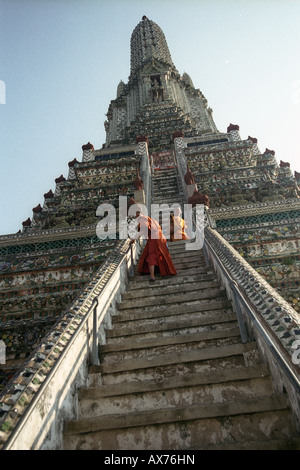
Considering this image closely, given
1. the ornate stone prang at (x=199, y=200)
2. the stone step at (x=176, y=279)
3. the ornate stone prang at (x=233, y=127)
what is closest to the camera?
the stone step at (x=176, y=279)

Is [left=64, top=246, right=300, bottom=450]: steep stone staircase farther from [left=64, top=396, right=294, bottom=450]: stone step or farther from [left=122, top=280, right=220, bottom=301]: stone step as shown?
[left=122, top=280, right=220, bottom=301]: stone step

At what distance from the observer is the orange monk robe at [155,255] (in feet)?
20.5

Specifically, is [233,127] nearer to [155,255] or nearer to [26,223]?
[26,223]

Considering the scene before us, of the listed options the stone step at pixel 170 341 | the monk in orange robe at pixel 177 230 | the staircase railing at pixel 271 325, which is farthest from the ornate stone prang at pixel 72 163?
the stone step at pixel 170 341

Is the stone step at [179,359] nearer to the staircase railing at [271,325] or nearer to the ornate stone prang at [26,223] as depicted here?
the staircase railing at [271,325]

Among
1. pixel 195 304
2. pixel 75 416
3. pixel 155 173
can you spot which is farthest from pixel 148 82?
pixel 75 416

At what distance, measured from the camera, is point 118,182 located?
13414 millimetres

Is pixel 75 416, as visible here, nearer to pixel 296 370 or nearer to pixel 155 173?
pixel 296 370

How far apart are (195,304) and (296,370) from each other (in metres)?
2.49

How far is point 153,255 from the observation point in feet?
20.7

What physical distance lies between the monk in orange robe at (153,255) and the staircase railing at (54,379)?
75.8 inches


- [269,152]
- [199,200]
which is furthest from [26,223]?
[269,152]

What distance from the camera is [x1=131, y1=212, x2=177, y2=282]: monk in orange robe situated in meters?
6.22

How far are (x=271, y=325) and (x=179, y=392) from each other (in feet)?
3.59
